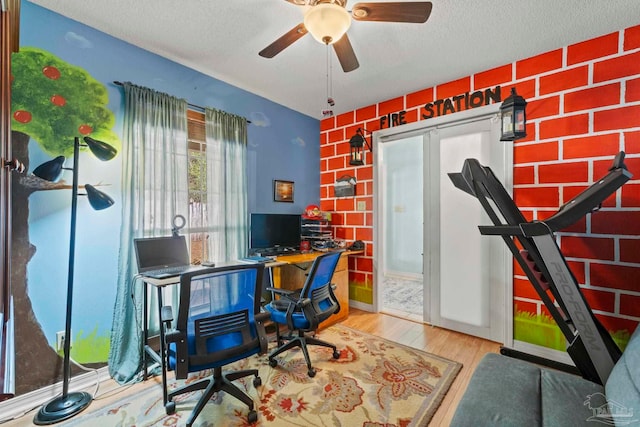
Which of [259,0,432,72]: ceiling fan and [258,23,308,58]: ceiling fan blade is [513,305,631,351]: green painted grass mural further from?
[258,23,308,58]: ceiling fan blade

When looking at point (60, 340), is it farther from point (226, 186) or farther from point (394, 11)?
point (394, 11)

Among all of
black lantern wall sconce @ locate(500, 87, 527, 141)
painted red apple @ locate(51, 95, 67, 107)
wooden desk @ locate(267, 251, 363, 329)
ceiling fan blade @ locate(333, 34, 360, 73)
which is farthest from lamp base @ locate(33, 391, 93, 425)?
black lantern wall sconce @ locate(500, 87, 527, 141)

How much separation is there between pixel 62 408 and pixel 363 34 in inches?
133

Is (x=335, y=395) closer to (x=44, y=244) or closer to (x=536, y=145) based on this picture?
(x=44, y=244)

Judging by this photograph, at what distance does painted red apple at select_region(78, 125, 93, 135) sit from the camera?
2041 mm

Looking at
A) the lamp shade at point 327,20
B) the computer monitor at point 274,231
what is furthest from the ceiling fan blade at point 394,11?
the computer monitor at point 274,231

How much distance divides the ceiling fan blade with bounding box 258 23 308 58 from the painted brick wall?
80.6 inches

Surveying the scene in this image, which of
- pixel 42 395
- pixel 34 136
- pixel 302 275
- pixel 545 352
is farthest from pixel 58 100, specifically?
pixel 545 352

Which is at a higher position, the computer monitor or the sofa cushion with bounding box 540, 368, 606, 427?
the computer monitor

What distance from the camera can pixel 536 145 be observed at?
2.47 metres

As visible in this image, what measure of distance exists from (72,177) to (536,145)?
382 cm

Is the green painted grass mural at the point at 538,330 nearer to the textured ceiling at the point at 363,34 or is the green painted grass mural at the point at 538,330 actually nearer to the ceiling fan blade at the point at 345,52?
the textured ceiling at the point at 363,34

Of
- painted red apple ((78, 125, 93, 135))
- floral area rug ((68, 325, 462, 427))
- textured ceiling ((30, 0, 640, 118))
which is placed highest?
textured ceiling ((30, 0, 640, 118))

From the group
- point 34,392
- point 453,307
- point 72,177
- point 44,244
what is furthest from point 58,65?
point 453,307
